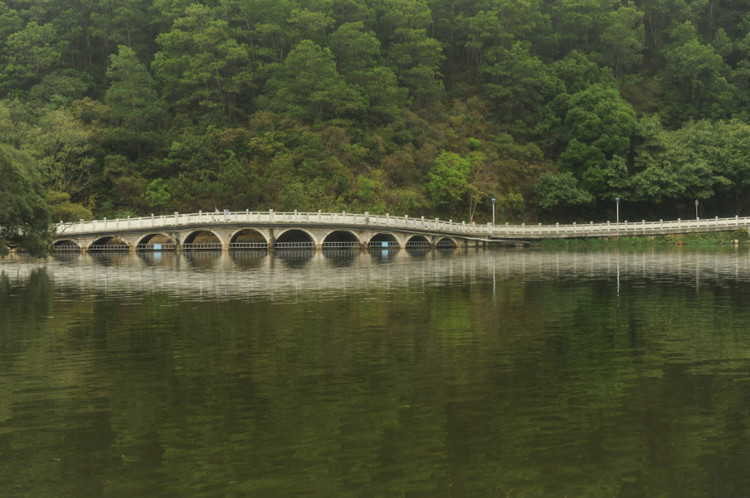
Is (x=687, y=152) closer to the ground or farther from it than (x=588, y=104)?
closer to the ground

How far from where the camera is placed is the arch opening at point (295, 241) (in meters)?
67.2

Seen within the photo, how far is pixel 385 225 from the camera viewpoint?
6356 cm

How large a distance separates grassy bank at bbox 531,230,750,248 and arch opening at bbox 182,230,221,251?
27.3m

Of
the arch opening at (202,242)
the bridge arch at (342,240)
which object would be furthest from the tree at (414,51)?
the arch opening at (202,242)

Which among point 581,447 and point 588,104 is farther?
point 588,104

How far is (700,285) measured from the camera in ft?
99.5

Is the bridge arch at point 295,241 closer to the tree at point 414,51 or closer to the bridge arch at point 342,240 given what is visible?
the bridge arch at point 342,240

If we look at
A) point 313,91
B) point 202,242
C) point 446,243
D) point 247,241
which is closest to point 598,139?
point 446,243

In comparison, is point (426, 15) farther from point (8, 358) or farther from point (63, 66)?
point (8, 358)

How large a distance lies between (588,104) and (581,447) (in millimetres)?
75882

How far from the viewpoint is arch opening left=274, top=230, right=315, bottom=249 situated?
2645 inches

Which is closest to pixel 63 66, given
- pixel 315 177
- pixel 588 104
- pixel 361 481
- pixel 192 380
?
pixel 315 177

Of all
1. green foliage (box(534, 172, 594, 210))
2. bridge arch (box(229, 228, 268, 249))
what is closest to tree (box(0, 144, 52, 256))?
bridge arch (box(229, 228, 268, 249))

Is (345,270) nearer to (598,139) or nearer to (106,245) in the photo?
(106,245)
